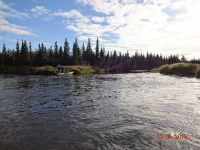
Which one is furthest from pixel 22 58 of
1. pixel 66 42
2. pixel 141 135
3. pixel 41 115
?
pixel 141 135

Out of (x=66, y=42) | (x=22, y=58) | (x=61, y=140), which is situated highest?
(x=66, y=42)

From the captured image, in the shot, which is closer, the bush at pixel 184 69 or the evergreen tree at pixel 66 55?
the bush at pixel 184 69

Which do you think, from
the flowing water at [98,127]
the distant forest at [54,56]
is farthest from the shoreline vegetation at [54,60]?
the flowing water at [98,127]

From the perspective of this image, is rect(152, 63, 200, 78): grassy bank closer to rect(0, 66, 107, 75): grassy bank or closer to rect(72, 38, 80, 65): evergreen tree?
rect(0, 66, 107, 75): grassy bank

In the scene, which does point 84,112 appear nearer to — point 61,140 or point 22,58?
point 61,140

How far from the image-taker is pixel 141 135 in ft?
37.8

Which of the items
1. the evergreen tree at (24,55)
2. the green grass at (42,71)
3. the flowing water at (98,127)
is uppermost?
the evergreen tree at (24,55)

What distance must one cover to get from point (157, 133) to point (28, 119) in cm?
824

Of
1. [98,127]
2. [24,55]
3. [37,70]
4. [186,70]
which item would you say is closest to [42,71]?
[37,70]

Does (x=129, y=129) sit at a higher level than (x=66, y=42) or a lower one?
lower
